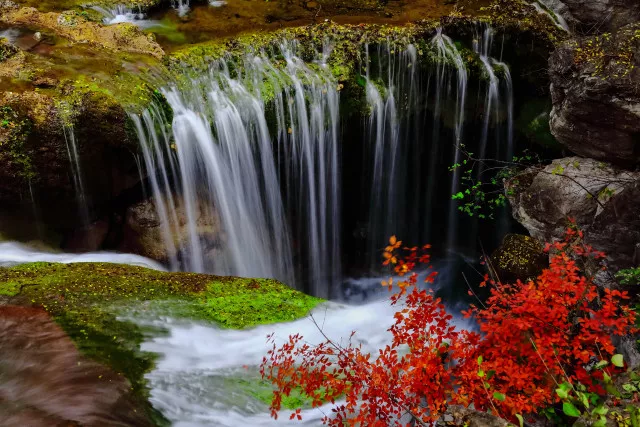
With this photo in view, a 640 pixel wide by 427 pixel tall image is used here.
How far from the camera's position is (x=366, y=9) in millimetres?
11914

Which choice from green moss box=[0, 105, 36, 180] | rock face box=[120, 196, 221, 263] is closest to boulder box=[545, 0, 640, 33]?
rock face box=[120, 196, 221, 263]

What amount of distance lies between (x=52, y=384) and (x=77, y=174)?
4.94 m

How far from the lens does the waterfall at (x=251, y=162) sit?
8.60 meters

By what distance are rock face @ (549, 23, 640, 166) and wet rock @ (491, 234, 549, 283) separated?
6.83ft

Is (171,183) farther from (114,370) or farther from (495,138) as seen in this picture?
(495,138)

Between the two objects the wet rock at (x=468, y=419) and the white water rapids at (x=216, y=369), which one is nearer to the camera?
the wet rock at (x=468, y=419)

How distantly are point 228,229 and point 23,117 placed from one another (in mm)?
4009

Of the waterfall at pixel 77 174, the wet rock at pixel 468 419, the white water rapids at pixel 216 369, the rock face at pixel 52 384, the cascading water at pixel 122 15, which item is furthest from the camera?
the cascading water at pixel 122 15

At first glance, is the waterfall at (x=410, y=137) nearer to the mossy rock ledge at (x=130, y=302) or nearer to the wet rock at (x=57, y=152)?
the mossy rock ledge at (x=130, y=302)

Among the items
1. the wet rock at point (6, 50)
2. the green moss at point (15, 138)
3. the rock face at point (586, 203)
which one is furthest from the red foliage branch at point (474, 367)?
the wet rock at point (6, 50)

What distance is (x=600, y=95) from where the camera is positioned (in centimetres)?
733

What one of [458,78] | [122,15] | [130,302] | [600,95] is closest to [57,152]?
[130,302]

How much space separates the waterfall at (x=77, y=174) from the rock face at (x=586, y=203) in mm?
7769

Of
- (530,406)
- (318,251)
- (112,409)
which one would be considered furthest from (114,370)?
(318,251)
